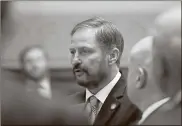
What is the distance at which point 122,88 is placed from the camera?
2.90 ft

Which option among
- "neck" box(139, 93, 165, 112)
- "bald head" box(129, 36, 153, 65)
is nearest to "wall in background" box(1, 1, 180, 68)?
"bald head" box(129, 36, 153, 65)

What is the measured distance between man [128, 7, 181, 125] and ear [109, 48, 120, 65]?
0.04 metres

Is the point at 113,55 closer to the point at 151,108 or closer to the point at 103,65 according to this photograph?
the point at 103,65

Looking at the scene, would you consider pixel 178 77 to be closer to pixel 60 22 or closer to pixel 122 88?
pixel 122 88

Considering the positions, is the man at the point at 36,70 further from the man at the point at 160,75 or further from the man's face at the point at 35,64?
the man at the point at 160,75

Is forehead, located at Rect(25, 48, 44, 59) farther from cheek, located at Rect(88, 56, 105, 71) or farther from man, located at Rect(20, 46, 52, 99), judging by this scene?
cheek, located at Rect(88, 56, 105, 71)

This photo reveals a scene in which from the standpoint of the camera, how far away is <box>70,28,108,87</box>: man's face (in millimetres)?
881

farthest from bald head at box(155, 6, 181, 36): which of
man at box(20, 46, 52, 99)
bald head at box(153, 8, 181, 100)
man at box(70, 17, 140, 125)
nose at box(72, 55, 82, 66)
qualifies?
man at box(20, 46, 52, 99)

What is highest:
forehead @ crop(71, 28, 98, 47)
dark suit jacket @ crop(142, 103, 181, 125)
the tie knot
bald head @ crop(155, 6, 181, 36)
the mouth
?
bald head @ crop(155, 6, 181, 36)

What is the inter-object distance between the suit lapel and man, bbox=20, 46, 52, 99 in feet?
0.52

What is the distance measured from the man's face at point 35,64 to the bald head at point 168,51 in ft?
1.04

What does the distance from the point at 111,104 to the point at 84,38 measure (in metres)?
0.20

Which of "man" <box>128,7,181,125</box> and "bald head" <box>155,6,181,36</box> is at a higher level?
"bald head" <box>155,6,181,36</box>

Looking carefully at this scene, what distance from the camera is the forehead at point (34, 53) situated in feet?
2.96
